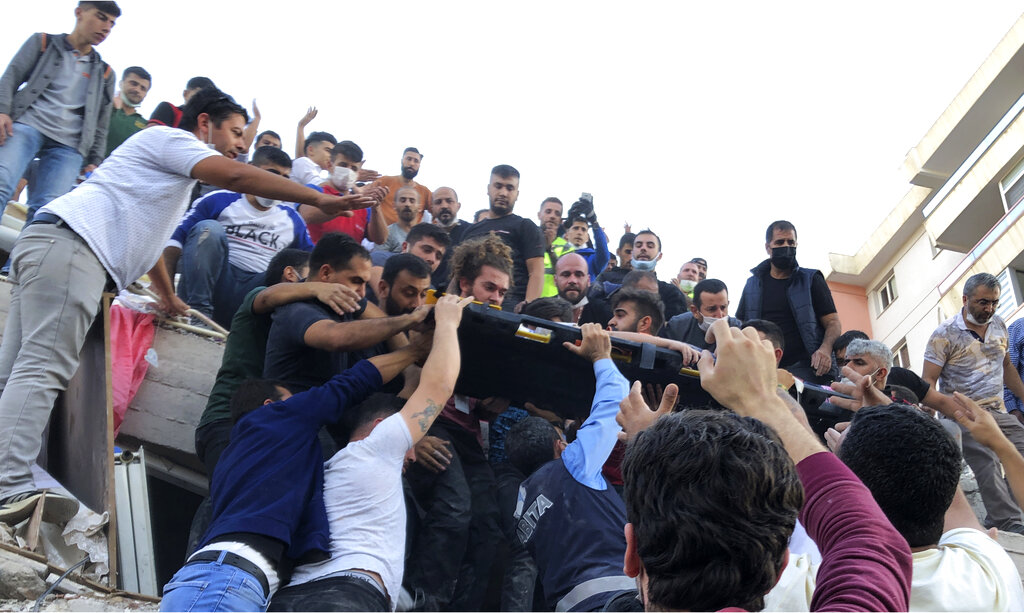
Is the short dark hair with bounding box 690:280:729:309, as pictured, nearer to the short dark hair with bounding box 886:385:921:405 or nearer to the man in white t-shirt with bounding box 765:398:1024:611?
the short dark hair with bounding box 886:385:921:405

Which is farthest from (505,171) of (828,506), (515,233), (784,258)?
(828,506)

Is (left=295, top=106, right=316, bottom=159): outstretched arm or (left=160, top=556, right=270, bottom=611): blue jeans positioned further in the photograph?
(left=295, top=106, right=316, bottom=159): outstretched arm

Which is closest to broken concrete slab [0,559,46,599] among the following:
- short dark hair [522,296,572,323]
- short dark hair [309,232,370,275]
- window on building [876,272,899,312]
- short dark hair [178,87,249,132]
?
short dark hair [309,232,370,275]

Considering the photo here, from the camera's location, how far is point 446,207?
8.45 m

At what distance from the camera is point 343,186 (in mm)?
7719

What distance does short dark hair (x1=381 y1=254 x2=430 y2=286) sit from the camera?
16.2ft

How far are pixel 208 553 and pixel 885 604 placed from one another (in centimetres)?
198

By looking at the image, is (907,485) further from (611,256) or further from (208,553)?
(611,256)

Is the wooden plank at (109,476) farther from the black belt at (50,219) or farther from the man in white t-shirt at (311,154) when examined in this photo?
the man in white t-shirt at (311,154)

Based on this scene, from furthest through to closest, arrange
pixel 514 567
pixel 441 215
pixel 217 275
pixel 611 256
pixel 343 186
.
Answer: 1. pixel 611 256
2. pixel 441 215
3. pixel 343 186
4. pixel 217 275
5. pixel 514 567

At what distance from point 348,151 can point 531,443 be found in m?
4.38

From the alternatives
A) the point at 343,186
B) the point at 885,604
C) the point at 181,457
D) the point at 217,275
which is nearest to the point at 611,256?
the point at 343,186

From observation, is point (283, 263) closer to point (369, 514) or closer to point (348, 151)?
point (369, 514)

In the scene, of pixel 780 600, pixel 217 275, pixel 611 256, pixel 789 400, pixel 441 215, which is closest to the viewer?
pixel 780 600
